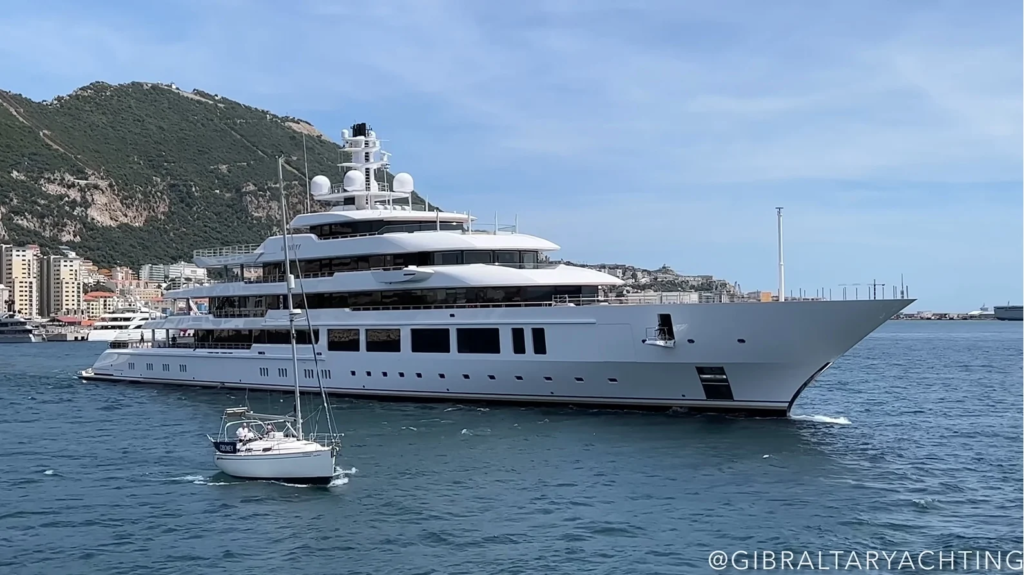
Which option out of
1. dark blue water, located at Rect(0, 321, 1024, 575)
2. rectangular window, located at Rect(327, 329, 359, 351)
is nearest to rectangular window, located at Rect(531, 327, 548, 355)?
dark blue water, located at Rect(0, 321, 1024, 575)

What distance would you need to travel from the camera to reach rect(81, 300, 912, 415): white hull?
25.3m

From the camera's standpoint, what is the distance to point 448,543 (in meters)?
15.7

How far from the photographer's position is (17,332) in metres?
116

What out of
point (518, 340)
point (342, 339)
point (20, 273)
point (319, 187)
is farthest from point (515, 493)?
point (20, 273)

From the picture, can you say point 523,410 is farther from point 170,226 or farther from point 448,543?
point 170,226

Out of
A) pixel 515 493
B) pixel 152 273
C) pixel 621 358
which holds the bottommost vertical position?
pixel 515 493

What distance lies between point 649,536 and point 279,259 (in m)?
23.2

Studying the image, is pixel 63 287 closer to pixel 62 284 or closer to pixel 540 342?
pixel 62 284

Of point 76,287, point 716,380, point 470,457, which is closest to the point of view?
point 470,457

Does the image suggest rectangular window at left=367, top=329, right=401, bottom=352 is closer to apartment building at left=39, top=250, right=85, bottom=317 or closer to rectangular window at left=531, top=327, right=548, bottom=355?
rectangular window at left=531, top=327, right=548, bottom=355

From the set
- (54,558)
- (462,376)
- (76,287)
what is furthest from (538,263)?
(76,287)

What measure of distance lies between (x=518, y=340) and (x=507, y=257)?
3.80 m

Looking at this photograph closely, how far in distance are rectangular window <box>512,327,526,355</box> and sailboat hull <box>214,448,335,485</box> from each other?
10.2m

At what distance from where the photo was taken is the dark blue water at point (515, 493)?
15391 millimetres
